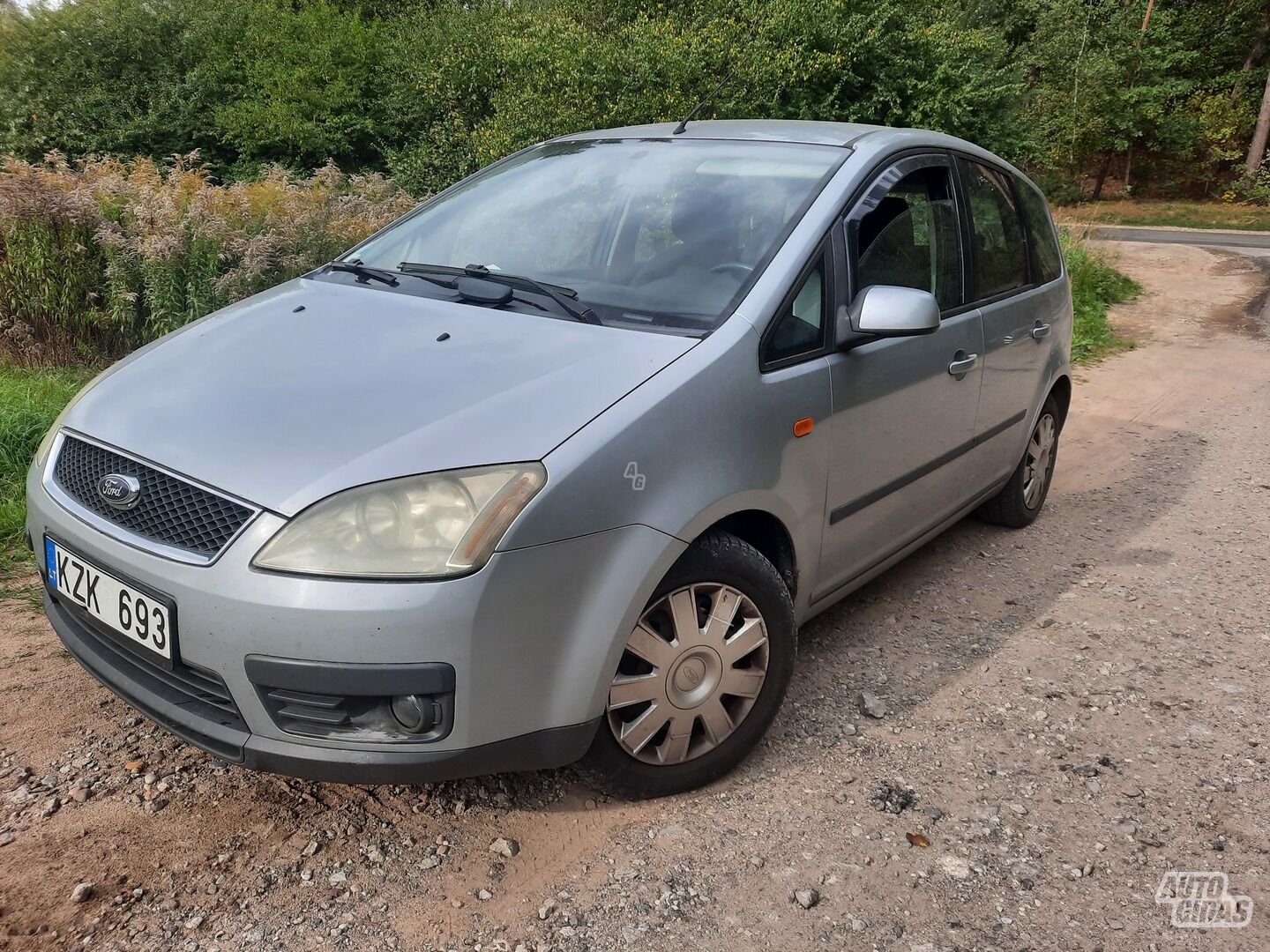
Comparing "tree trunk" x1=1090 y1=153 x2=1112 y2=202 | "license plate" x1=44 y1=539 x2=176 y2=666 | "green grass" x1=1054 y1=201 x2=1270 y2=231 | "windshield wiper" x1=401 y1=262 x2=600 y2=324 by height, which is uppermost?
"windshield wiper" x1=401 y1=262 x2=600 y2=324

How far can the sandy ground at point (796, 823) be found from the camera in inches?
84.4

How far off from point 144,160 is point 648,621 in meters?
6.63

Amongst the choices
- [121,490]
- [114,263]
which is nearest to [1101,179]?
[114,263]

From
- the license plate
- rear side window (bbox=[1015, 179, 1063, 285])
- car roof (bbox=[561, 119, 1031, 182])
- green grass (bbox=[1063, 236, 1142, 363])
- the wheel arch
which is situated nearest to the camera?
the license plate

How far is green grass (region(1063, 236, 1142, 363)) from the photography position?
9.25 meters

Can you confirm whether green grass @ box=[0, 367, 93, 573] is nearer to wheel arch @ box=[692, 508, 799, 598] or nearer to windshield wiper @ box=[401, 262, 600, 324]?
windshield wiper @ box=[401, 262, 600, 324]

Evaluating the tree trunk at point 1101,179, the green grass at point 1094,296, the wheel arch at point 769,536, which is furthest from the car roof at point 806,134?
the tree trunk at point 1101,179

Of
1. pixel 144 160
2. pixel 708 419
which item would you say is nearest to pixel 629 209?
pixel 708 419

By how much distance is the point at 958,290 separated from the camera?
11.5 feet

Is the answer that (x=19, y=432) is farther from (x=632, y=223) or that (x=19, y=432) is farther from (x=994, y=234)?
(x=994, y=234)

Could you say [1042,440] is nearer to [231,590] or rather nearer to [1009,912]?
[1009,912]

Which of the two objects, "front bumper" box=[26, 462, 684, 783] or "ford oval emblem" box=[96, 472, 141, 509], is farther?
"ford oval emblem" box=[96, 472, 141, 509]

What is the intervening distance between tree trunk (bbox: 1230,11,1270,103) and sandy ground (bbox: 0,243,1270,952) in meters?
31.9

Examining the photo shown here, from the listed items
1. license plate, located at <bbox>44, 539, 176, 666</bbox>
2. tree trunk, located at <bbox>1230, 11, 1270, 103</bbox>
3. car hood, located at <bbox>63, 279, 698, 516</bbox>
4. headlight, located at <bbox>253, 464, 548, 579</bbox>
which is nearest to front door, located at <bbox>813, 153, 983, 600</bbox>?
car hood, located at <bbox>63, 279, 698, 516</bbox>
